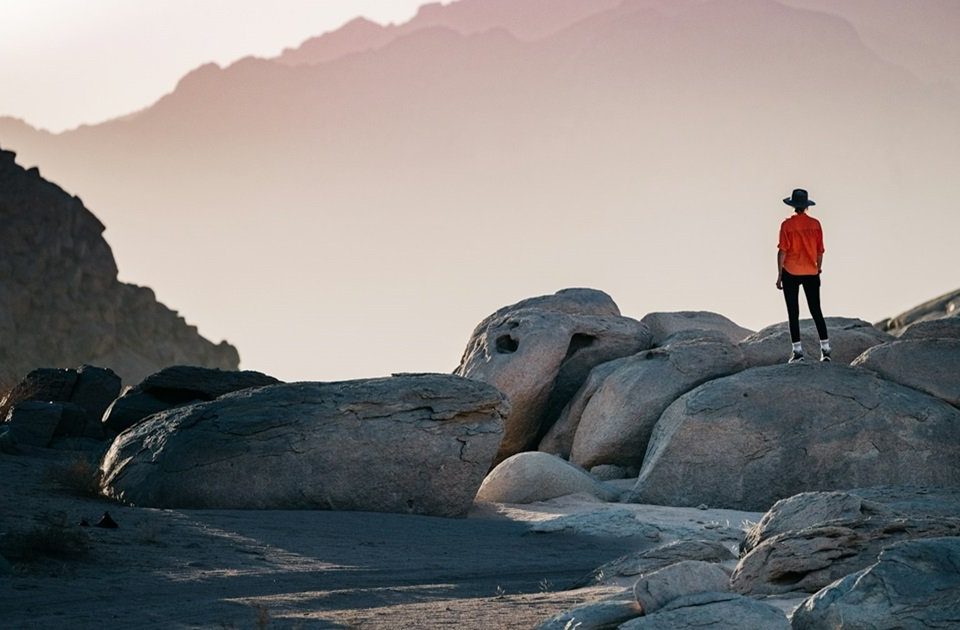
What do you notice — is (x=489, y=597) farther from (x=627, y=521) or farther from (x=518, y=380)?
(x=518, y=380)

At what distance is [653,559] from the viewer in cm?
1046

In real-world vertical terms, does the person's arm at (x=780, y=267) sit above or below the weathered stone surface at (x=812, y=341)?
above

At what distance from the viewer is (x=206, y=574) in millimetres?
10641

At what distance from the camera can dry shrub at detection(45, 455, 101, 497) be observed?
14.8 metres

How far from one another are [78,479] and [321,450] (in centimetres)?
274

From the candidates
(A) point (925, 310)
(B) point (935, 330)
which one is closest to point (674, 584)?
(B) point (935, 330)

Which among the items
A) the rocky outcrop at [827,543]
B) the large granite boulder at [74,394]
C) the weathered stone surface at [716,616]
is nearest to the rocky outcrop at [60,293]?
the large granite boulder at [74,394]

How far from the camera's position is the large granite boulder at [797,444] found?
53.9 ft

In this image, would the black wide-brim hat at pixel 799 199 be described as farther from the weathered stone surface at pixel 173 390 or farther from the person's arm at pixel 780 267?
the weathered stone surface at pixel 173 390

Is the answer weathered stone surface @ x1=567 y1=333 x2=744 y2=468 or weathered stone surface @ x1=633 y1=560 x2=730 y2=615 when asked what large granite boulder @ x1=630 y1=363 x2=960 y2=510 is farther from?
weathered stone surface @ x1=633 y1=560 x2=730 y2=615

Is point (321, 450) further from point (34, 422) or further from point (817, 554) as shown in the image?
point (817, 554)

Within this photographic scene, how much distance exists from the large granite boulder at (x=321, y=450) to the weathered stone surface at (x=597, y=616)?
→ 680 centimetres

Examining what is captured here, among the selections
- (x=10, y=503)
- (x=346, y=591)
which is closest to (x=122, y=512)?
(x=10, y=503)

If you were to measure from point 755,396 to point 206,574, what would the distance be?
850 cm
